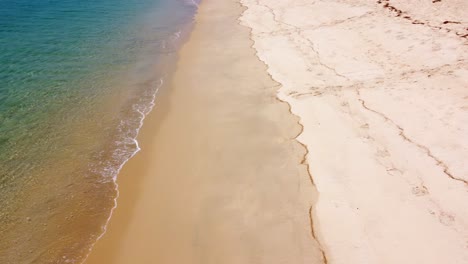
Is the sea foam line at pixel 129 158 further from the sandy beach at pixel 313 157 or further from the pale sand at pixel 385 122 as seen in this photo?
the pale sand at pixel 385 122

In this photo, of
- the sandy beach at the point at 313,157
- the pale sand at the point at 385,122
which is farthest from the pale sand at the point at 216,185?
the pale sand at the point at 385,122

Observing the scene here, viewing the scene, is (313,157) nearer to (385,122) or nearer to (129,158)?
(385,122)

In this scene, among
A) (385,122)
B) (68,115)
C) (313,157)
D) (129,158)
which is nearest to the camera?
(313,157)

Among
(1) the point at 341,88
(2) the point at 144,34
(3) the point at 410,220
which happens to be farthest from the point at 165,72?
(3) the point at 410,220

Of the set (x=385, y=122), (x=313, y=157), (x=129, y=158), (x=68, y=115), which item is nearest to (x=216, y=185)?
(x=313, y=157)

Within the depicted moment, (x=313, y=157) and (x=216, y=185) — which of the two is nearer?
(x=216, y=185)

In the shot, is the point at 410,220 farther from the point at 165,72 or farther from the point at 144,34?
the point at 144,34
